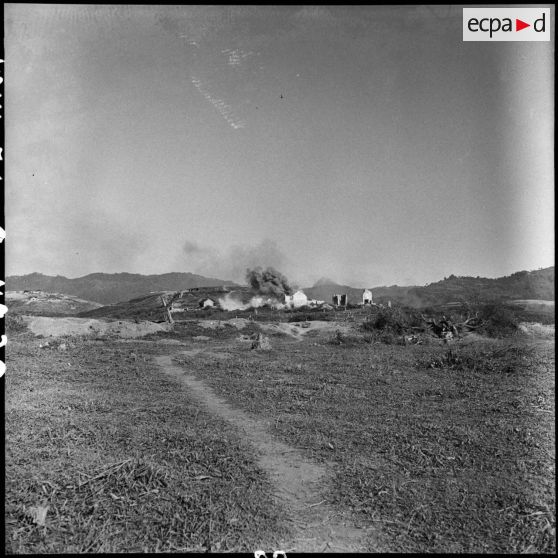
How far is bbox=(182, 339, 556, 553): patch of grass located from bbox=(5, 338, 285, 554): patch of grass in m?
1.11

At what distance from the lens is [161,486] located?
477 centimetres

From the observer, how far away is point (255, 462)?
545cm

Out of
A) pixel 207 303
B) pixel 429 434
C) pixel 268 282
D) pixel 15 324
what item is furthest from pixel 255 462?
pixel 15 324

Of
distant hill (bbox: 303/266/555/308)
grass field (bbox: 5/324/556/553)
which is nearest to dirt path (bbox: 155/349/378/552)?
grass field (bbox: 5/324/556/553)

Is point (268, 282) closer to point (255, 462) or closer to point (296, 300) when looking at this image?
point (296, 300)

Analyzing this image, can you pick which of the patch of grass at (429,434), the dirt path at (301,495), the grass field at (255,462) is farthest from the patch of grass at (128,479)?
the patch of grass at (429,434)

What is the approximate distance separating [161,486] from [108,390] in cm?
480

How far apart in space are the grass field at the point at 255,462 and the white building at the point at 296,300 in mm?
5999

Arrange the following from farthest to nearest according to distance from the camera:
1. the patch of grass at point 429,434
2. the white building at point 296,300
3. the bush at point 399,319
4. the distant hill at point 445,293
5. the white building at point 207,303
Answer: the bush at point 399,319 < the white building at point 207,303 < the white building at point 296,300 < the distant hill at point 445,293 < the patch of grass at point 429,434

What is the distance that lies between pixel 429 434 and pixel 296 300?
11017mm

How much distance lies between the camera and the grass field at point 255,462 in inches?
162

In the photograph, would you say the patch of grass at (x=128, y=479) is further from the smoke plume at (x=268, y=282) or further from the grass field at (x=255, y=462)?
the smoke plume at (x=268, y=282)

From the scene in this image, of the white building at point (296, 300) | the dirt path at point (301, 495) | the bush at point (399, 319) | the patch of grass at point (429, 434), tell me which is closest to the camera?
the dirt path at point (301, 495)

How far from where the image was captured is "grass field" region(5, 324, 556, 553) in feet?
13.5
